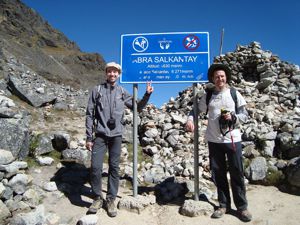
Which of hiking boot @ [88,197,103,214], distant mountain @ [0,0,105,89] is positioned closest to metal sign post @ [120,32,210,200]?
hiking boot @ [88,197,103,214]

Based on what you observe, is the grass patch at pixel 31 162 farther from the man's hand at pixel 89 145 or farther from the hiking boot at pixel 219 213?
the hiking boot at pixel 219 213

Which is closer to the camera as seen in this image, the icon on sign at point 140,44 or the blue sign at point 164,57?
the blue sign at point 164,57

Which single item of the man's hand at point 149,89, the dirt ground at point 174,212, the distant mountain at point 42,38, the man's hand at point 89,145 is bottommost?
the dirt ground at point 174,212

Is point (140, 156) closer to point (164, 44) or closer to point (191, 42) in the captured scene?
point (164, 44)

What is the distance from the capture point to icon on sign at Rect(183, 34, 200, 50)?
584cm

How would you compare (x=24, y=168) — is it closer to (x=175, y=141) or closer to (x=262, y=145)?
(x=175, y=141)

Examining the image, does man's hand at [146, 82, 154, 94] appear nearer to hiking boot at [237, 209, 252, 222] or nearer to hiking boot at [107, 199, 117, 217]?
hiking boot at [107, 199, 117, 217]

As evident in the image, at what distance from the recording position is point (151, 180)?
273 inches

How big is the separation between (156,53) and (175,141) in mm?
3658

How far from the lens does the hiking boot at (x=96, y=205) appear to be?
5125 mm

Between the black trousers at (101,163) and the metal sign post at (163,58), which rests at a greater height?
the metal sign post at (163,58)

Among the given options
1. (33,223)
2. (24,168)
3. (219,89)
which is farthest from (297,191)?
(24,168)

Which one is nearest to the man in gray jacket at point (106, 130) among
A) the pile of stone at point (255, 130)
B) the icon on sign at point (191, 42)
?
the icon on sign at point (191, 42)

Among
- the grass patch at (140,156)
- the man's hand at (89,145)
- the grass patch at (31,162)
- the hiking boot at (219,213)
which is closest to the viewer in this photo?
the hiking boot at (219,213)
